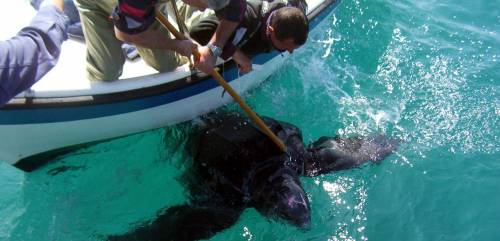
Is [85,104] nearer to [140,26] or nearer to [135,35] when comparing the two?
[135,35]

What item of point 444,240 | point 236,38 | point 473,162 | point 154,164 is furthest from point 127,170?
point 473,162

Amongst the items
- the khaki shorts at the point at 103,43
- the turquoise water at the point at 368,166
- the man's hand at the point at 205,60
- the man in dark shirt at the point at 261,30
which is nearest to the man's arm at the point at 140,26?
A: the man's hand at the point at 205,60

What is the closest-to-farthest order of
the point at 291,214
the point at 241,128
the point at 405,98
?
the point at 291,214, the point at 241,128, the point at 405,98

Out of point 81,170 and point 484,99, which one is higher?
point 484,99

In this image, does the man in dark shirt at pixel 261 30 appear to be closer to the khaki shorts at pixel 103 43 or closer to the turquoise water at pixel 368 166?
the khaki shorts at pixel 103 43

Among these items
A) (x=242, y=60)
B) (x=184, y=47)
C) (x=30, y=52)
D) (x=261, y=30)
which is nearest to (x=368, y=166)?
(x=242, y=60)

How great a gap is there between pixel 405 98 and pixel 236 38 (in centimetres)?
279

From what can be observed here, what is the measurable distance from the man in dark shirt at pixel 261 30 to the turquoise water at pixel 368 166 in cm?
110

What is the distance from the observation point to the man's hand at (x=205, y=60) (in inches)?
157

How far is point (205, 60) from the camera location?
3.99m

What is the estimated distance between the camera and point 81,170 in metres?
4.87

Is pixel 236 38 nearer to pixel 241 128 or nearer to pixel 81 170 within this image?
pixel 241 128

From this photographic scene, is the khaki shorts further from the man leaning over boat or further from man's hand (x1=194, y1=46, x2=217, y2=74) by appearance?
man's hand (x1=194, y1=46, x2=217, y2=74)

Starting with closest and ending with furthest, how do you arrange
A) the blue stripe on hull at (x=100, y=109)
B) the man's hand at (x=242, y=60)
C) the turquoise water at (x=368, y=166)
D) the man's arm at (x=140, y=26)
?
the man's arm at (x=140, y=26)
the blue stripe on hull at (x=100, y=109)
the man's hand at (x=242, y=60)
the turquoise water at (x=368, y=166)
